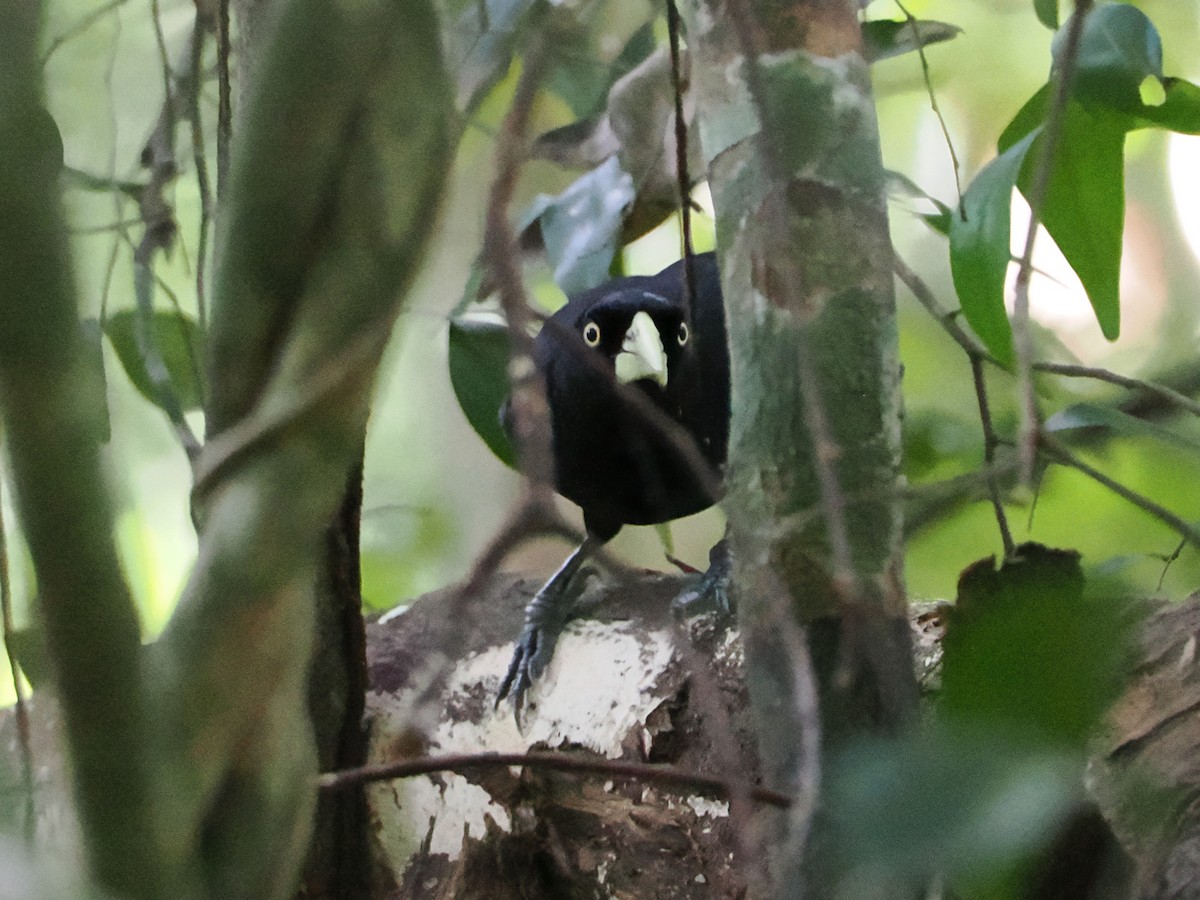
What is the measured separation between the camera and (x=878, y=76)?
5.11 ft

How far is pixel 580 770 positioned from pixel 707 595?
0.56 m

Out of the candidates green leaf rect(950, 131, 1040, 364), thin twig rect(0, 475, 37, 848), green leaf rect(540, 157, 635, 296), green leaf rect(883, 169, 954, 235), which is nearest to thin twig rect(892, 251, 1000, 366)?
green leaf rect(950, 131, 1040, 364)

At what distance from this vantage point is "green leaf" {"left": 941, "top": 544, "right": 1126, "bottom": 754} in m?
0.24

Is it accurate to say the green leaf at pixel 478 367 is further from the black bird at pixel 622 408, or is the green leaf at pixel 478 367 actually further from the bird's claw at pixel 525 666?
the bird's claw at pixel 525 666

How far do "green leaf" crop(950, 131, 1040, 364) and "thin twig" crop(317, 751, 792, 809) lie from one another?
396mm

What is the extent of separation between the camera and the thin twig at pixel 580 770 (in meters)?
0.36

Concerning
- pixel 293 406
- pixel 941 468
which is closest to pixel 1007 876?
pixel 293 406

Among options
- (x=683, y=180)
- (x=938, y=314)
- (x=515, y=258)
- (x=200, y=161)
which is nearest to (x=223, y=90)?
(x=200, y=161)

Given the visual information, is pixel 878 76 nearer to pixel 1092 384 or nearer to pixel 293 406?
pixel 1092 384

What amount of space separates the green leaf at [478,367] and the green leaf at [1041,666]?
2.74ft

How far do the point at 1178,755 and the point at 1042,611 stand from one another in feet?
1.31

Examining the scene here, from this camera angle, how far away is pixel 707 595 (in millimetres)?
953

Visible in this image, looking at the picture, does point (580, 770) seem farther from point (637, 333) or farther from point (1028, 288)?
point (637, 333)

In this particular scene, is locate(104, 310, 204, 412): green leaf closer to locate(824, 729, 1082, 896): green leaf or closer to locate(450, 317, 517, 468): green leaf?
locate(450, 317, 517, 468): green leaf
